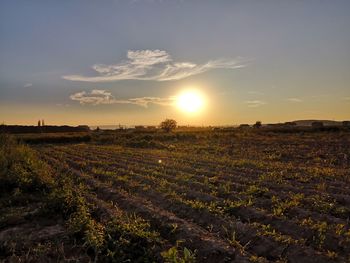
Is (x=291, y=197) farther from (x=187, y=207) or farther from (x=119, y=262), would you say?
(x=119, y=262)

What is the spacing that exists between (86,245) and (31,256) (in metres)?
0.87

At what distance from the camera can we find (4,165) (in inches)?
536

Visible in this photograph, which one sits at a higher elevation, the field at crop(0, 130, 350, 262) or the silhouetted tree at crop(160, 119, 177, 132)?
the silhouetted tree at crop(160, 119, 177, 132)

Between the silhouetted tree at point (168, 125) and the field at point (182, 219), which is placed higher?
the silhouetted tree at point (168, 125)

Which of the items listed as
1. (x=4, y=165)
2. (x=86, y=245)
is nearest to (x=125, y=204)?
(x=86, y=245)

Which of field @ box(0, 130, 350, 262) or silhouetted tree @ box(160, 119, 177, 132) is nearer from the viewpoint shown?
field @ box(0, 130, 350, 262)

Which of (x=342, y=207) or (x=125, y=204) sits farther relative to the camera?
(x=125, y=204)

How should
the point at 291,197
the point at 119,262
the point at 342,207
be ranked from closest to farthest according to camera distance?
the point at 119,262, the point at 342,207, the point at 291,197

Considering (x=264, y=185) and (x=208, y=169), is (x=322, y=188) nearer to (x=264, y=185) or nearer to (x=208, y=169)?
(x=264, y=185)

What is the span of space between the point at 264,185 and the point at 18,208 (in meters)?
6.50

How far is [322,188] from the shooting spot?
10016 millimetres

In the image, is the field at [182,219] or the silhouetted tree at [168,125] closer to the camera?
the field at [182,219]

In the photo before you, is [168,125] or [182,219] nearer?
[182,219]

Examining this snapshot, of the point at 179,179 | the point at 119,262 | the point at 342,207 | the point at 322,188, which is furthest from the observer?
the point at 179,179
